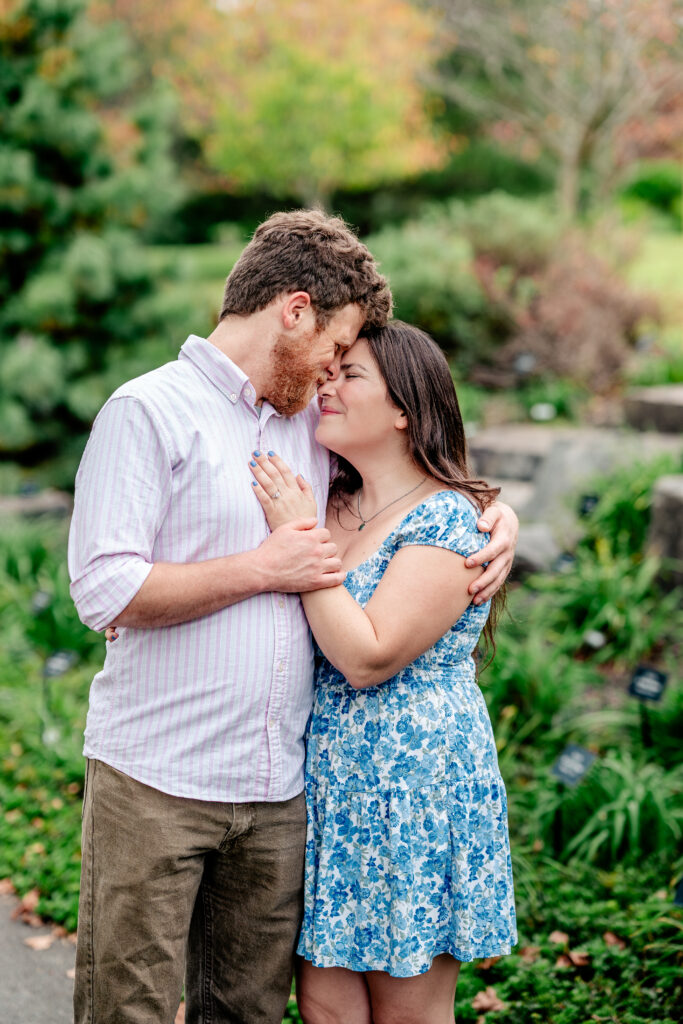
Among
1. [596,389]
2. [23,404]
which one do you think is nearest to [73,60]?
[23,404]

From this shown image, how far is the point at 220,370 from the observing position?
215 centimetres

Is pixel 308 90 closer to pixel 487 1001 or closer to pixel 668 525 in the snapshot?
pixel 668 525

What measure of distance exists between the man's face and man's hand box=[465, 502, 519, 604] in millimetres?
542

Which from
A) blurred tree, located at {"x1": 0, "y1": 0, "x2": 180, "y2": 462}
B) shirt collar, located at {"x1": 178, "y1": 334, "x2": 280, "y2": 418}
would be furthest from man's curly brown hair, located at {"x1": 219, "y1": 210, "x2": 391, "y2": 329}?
blurred tree, located at {"x1": 0, "y1": 0, "x2": 180, "y2": 462}

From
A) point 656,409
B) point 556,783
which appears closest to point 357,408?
point 556,783

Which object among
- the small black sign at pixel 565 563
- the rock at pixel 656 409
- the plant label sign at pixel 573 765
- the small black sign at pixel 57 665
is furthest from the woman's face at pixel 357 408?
the rock at pixel 656 409

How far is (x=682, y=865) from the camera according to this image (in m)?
3.26

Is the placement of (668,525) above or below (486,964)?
above

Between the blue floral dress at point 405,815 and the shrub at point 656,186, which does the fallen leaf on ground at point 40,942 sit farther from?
the shrub at point 656,186

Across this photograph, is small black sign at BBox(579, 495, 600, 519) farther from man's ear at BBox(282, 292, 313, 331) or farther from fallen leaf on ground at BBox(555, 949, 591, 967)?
man's ear at BBox(282, 292, 313, 331)

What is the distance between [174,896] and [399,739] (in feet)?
2.01

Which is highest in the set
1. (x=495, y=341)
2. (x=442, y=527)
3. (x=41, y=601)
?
(x=495, y=341)

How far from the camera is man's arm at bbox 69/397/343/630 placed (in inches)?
74.2

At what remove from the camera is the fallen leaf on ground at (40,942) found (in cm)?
334
